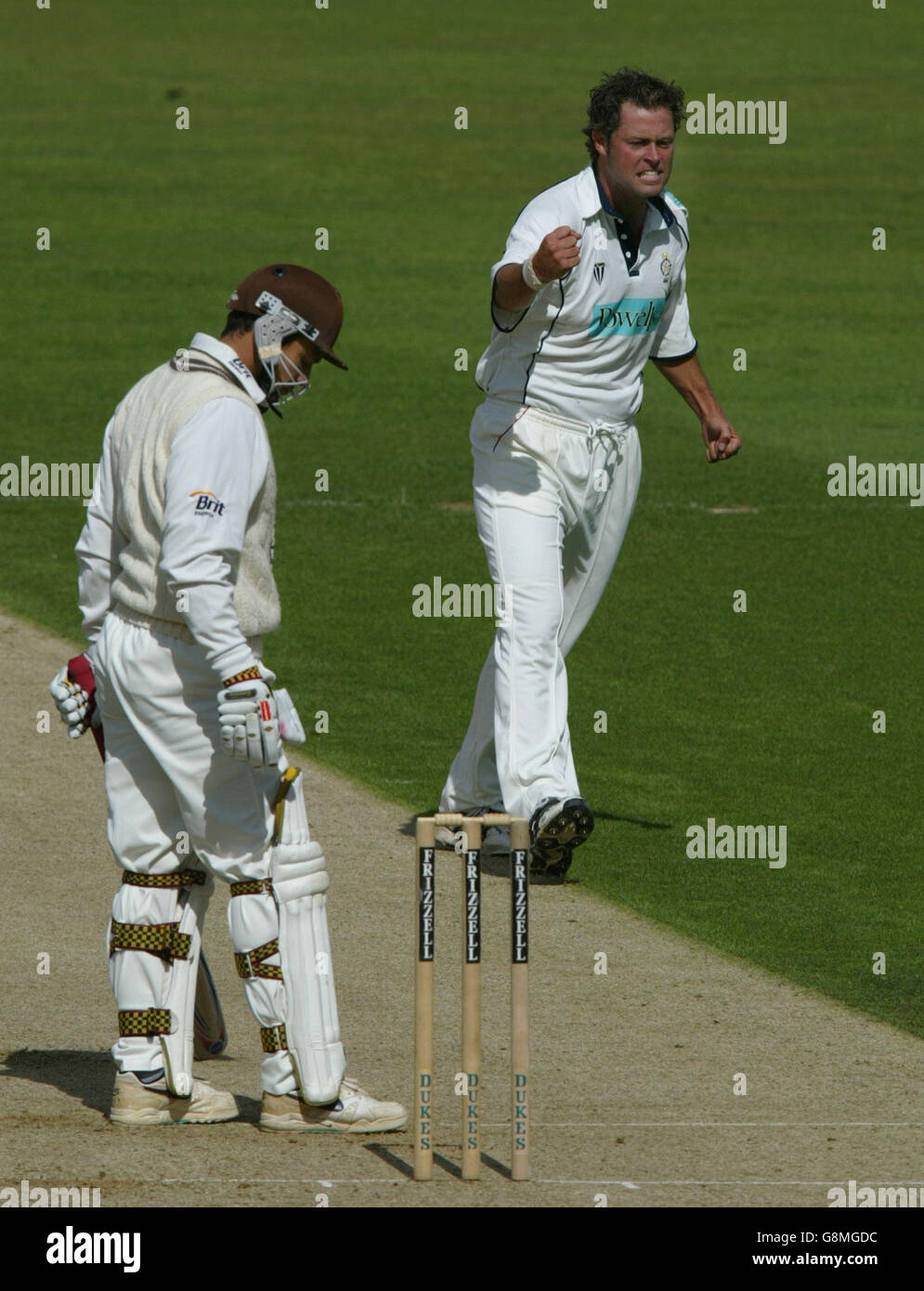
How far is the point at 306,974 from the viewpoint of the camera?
6.07 meters

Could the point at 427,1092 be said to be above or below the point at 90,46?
below

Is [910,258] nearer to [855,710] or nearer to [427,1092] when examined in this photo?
[855,710]

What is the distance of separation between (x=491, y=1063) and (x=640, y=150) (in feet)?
11.5

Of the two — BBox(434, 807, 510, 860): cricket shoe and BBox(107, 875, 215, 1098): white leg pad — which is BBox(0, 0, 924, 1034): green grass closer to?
BBox(434, 807, 510, 860): cricket shoe

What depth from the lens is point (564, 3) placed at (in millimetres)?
39906

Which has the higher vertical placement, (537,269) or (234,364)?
(537,269)

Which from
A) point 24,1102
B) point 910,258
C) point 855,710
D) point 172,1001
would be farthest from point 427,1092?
point 910,258

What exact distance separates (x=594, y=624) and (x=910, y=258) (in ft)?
48.7

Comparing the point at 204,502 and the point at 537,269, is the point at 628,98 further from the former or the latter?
the point at 204,502

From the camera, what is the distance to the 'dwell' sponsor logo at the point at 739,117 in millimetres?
32281

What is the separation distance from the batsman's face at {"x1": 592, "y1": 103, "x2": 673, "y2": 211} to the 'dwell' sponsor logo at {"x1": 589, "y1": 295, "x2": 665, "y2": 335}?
0.40 meters

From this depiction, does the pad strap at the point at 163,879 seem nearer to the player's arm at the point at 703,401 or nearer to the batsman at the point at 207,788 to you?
the batsman at the point at 207,788

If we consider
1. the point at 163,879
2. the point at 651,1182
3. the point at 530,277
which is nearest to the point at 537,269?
the point at 530,277

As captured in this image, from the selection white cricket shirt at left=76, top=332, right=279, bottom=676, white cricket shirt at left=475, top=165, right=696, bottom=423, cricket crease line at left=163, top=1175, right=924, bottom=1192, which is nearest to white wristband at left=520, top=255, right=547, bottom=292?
white cricket shirt at left=475, top=165, right=696, bottom=423
